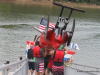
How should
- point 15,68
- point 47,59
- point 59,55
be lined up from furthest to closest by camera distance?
point 47,59, point 59,55, point 15,68

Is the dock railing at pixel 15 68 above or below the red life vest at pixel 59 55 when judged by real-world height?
below

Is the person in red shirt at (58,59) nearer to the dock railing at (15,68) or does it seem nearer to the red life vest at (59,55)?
the red life vest at (59,55)

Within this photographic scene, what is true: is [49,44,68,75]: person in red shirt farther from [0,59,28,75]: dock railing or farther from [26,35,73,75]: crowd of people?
[0,59,28,75]: dock railing

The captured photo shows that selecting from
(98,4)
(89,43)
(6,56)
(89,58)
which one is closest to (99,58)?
(89,58)

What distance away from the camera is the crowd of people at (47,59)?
6039 mm

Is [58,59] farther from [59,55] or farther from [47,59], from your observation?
[47,59]

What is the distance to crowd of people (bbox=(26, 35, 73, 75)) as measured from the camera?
6.04 metres

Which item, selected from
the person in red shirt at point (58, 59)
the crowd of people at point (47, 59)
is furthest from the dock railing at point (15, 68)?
the person in red shirt at point (58, 59)

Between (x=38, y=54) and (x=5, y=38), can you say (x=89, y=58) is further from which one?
(x=38, y=54)

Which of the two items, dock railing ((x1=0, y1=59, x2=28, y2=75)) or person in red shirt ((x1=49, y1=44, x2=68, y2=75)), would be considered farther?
person in red shirt ((x1=49, y1=44, x2=68, y2=75))

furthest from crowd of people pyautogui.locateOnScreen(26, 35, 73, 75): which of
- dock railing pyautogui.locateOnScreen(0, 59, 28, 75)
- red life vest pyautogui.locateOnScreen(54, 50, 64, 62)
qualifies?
dock railing pyautogui.locateOnScreen(0, 59, 28, 75)

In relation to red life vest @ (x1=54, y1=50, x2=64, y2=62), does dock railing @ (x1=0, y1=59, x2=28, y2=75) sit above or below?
below

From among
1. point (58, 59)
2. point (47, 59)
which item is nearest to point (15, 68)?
point (58, 59)

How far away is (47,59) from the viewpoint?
6.84 metres
